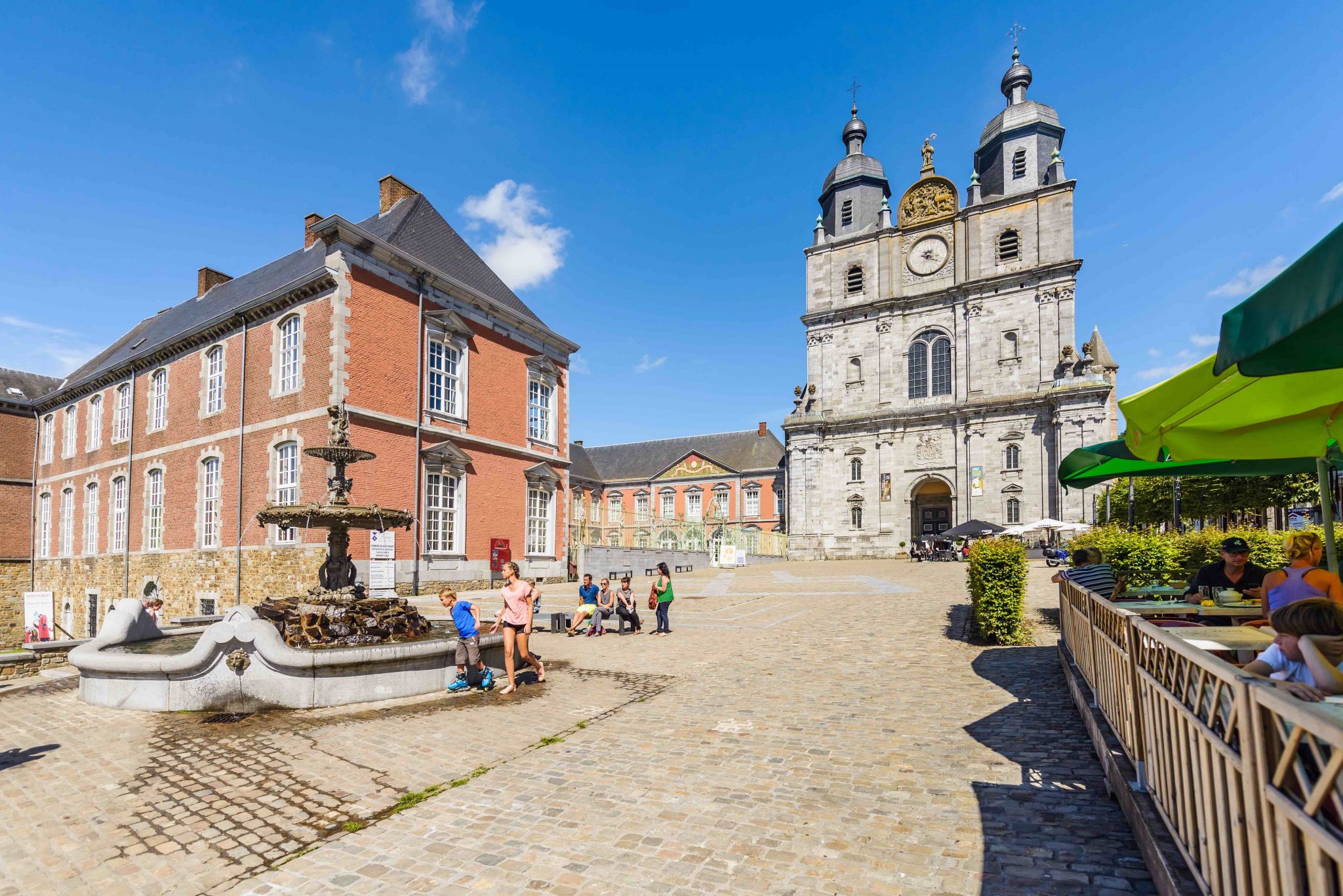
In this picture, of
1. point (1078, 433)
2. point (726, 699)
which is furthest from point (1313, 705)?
point (1078, 433)

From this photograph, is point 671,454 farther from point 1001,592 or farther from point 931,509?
point 1001,592

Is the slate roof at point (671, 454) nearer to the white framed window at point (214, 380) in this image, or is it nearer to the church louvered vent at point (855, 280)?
the church louvered vent at point (855, 280)

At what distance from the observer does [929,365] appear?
4006cm

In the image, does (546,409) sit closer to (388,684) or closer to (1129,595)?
(388,684)

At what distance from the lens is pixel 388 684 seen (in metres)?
7.58

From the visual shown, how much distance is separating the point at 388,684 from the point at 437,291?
53.6ft

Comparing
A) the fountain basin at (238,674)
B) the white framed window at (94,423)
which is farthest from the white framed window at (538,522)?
the white framed window at (94,423)

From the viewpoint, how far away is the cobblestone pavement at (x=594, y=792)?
362 cm

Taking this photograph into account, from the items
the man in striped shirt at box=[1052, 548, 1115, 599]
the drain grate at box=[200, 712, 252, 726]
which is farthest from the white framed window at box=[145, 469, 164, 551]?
the man in striped shirt at box=[1052, 548, 1115, 599]

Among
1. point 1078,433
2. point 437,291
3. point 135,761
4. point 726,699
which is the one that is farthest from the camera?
point 1078,433

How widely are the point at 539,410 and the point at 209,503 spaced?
11.3 m

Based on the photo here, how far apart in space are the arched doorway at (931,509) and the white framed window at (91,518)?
39891 millimetres

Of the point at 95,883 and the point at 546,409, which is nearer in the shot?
the point at 95,883

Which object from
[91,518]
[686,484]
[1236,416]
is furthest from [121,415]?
[686,484]
